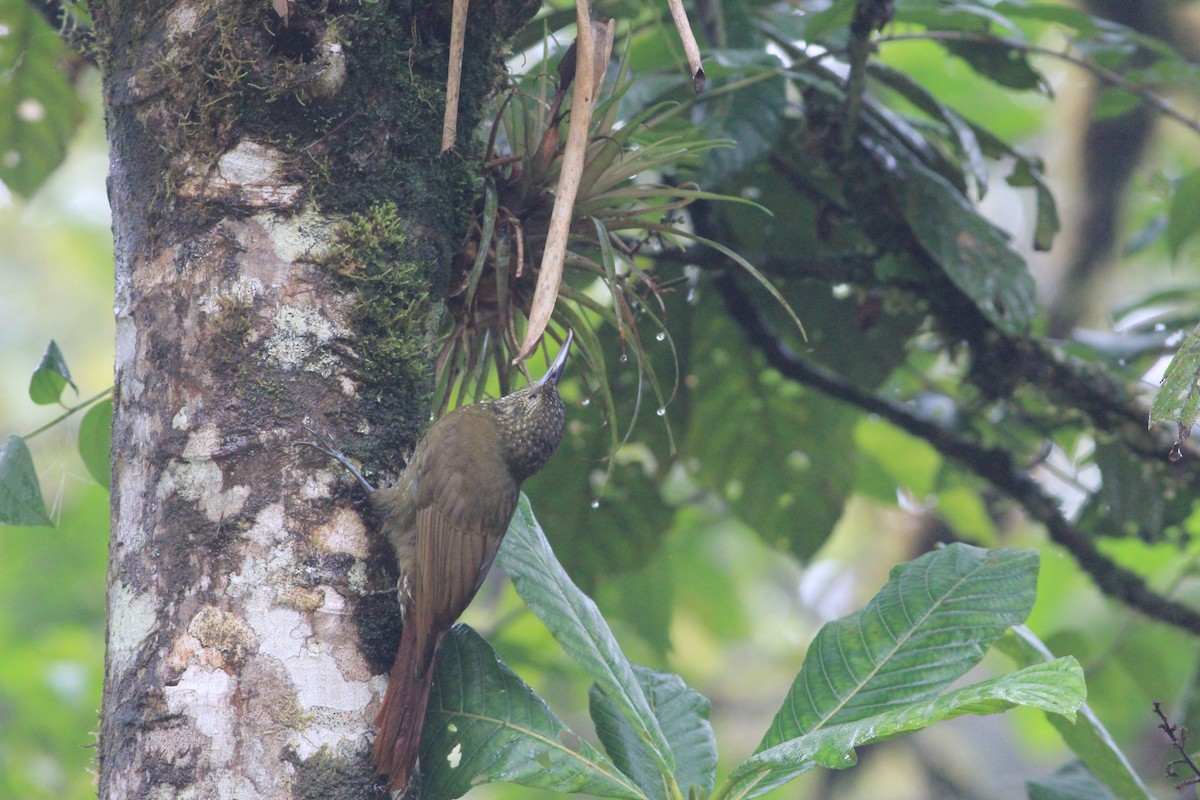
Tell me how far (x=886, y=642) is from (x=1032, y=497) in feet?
5.09

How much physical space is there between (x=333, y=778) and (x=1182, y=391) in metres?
1.18

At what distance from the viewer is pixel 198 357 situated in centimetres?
157

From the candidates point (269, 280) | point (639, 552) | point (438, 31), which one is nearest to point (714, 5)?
point (438, 31)

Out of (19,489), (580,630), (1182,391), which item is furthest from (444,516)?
(1182,391)

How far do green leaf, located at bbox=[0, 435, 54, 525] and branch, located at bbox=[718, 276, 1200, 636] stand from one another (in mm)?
1818

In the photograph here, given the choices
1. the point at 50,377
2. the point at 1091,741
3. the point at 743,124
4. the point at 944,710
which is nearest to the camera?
the point at 944,710

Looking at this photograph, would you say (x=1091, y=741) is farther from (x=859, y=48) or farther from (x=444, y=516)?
(x=859, y=48)

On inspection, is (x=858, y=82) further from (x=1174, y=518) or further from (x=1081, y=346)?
(x=1174, y=518)

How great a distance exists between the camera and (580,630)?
65.1 inches

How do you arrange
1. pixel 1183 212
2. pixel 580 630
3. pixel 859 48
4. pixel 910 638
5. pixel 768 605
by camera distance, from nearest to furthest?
1. pixel 580 630
2. pixel 910 638
3. pixel 859 48
4. pixel 1183 212
5. pixel 768 605

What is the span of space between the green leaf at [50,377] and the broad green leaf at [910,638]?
1275 millimetres

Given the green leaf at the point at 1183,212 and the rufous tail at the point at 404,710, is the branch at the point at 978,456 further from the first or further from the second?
the rufous tail at the point at 404,710

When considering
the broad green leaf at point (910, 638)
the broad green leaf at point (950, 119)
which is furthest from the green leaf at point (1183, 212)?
the broad green leaf at point (910, 638)

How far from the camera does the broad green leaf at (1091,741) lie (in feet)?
6.65
